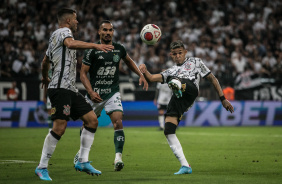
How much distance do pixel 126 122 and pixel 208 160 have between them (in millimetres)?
12324

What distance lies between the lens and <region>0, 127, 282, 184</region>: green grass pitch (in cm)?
810

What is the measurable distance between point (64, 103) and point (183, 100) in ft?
7.45

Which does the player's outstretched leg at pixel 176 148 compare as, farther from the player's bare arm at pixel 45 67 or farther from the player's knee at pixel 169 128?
the player's bare arm at pixel 45 67

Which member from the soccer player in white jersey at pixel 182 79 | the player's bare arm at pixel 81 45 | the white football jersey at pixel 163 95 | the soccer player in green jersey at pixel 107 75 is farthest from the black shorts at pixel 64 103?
the white football jersey at pixel 163 95

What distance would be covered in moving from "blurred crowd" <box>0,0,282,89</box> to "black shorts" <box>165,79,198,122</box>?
1356 cm

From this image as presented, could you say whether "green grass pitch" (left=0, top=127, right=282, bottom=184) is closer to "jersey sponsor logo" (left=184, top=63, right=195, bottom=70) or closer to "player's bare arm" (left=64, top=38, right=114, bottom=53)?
"jersey sponsor logo" (left=184, top=63, right=195, bottom=70)

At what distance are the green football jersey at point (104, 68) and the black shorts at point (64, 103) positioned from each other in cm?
116

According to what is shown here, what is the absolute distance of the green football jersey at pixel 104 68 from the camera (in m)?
9.35

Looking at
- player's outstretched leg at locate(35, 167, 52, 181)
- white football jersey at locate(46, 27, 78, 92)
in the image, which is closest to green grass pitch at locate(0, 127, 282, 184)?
player's outstretched leg at locate(35, 167, 52, 181)

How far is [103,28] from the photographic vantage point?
9.35 meters

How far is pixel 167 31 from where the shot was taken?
87.0ft

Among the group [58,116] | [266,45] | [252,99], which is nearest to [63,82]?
[58,116]

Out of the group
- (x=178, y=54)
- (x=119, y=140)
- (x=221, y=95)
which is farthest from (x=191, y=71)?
(x=119, y=140)

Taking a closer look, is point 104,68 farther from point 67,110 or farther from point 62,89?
point 67,110
